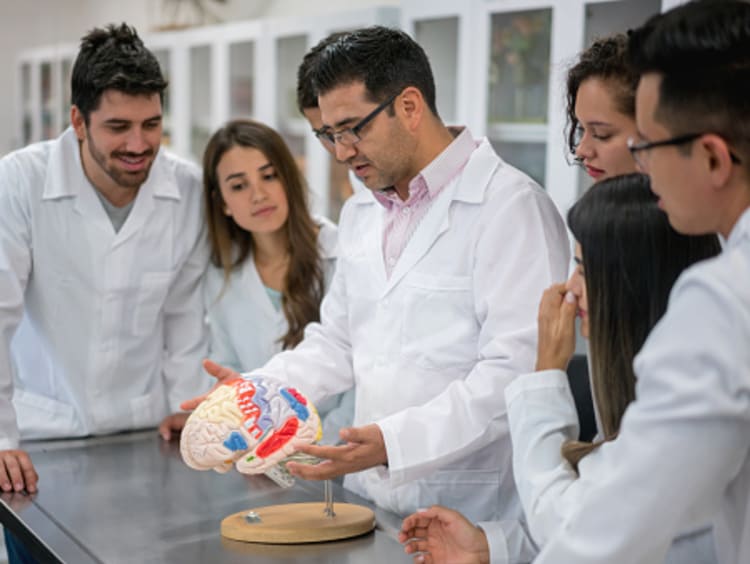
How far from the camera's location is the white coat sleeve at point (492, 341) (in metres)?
1.80

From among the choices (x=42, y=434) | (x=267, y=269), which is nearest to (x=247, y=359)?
(x=267, y=269)

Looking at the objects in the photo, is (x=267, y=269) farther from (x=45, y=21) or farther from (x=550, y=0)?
(x=45, y=21)

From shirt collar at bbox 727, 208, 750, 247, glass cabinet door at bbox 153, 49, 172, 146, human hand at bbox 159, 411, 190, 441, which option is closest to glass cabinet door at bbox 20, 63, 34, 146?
glass cabinet door at bbox 153, 49, 172, 146

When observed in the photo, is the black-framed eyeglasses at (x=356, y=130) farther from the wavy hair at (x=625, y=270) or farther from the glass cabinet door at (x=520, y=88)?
the glass cabinet door at (x=520, y=88)

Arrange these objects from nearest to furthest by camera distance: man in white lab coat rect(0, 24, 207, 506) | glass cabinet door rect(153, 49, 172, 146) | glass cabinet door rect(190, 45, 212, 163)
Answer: man in white lab coat rect(0, 24, 207, 506) < glass cabinet door rect(190, 45, 212, 163) < glass cabinet door rect(153, 49, 172, 146)

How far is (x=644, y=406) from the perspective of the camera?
1.11m

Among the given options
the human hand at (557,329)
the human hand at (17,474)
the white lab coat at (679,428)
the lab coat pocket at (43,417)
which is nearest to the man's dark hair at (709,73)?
the white lab coat at (679,428)

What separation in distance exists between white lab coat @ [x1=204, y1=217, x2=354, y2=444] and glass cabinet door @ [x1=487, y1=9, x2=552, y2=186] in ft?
2.40

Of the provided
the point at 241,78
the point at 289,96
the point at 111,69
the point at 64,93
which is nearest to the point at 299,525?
the point at 111,69

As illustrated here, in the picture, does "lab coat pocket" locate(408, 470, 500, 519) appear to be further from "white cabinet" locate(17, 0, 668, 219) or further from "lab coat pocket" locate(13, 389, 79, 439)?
"lab coat pocket" locate(13, 389, 79, 439)

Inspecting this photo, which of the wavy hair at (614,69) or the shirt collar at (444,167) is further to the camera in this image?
the shirt collar at (444,167)

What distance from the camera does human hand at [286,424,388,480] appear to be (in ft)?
5.51

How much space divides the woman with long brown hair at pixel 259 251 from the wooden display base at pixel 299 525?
0.77 metres

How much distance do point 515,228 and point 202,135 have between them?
380 centimetres
